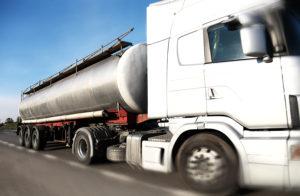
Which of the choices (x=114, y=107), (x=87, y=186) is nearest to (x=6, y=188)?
(x=87, y=186)

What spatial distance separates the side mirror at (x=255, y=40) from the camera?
4.45m

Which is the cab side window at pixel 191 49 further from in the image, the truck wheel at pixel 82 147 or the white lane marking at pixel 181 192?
the truck wheel at pixel 82 147

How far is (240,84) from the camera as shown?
4.87 meters

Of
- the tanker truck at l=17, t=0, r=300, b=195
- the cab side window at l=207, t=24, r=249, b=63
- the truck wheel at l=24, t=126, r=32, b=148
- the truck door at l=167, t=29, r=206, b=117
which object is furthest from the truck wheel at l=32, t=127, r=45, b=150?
the cab side window at l=207, t=24, r=249, b=63

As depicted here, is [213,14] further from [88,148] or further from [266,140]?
[88,148]

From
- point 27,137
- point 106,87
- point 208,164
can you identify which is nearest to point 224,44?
point 208,164

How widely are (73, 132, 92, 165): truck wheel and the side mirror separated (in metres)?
5.18

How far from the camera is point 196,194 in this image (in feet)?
17.4

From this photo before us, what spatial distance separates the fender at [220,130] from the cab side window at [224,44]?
2.98ft

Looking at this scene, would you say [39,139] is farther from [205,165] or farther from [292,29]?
[292,29]

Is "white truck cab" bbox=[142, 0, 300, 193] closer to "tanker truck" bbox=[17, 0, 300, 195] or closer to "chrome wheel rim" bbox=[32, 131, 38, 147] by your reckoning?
"tanker truck" bbox=[17, 0, 300, 195]

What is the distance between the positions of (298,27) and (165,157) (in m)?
2.75

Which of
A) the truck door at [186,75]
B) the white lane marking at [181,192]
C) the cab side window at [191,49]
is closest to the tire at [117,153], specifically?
the white lane marking at [181,192]

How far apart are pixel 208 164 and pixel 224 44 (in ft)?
5.82
